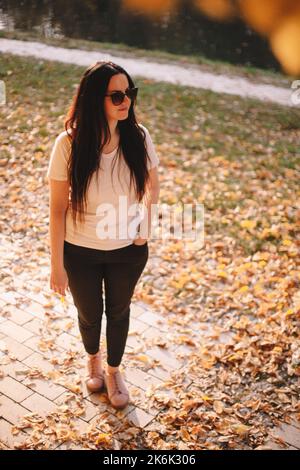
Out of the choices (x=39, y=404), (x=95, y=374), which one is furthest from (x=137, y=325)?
(x=39, y=404)

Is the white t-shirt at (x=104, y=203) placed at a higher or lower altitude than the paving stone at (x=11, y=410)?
higher

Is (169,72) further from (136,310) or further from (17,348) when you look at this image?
(17,348)

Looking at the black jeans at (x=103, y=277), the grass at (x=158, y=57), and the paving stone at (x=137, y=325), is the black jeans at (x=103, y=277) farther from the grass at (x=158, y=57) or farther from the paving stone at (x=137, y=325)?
the grass at (x=158, y=57)

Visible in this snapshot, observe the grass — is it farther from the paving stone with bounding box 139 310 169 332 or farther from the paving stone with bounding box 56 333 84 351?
the paving stone with bounding box 56 333 84 351

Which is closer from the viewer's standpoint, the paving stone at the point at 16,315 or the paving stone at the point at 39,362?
the paving stone at the point at 39,362

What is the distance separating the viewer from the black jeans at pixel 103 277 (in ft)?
8.87

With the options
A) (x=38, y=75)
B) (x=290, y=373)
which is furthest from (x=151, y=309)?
(x=38, y=75)

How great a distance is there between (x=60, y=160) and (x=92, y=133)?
22cm

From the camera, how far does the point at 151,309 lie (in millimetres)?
4348

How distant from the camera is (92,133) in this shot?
2445mm

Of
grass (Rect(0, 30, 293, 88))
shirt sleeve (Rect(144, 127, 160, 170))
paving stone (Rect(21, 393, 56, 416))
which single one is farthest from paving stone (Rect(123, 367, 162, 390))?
grass (Rect(0, 30, 293, 88))

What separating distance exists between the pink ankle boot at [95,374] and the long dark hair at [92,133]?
1206mm

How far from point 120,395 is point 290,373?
4.50 feet

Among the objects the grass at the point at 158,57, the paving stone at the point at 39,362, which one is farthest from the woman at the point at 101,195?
the grass at the point at 158,57
